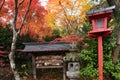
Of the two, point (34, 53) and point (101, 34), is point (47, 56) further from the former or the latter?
point (101, 34)

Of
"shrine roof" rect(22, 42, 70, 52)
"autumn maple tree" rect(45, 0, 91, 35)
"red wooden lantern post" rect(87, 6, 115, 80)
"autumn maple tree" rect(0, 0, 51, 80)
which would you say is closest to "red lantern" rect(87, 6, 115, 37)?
"red wooden lantern post" rect(87, 6, 115, 80)

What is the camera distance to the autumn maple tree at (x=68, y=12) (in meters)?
17.7

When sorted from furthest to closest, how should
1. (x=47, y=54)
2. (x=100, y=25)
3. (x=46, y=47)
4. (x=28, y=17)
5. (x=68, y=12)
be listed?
(x=68, y=12) < (x=28, y=17) < (x=47, y=54) < (x=46, y=47) < (x=100, y=25)

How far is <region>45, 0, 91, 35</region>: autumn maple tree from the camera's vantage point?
17.7 m

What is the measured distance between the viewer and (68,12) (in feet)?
60.4

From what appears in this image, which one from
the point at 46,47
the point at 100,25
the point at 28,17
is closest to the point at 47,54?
the point at 46,47

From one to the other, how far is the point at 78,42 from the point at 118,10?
2748mm

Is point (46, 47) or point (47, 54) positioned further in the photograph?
point (47, 54)

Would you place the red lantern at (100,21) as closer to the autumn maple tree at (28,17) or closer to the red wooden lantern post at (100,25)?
the red wooden lantern post at (100,25)

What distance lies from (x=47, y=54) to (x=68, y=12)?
7483 mm

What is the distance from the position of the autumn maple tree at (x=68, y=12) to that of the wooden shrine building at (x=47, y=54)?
5859 millimetres

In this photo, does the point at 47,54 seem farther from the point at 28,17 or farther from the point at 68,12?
the point at 68,12

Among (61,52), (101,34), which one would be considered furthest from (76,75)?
(101,34)

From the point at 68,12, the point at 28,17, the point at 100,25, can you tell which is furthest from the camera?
the point at 68,12
